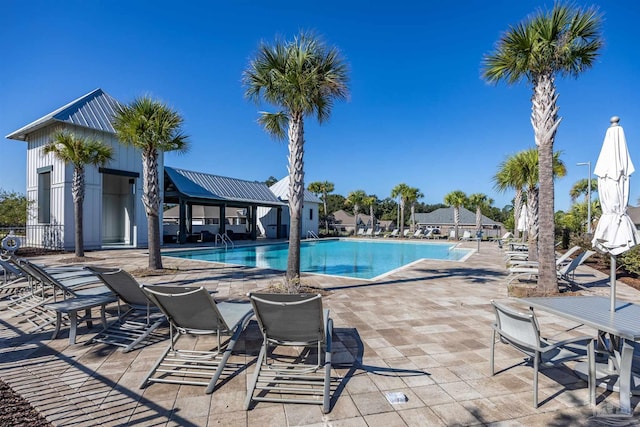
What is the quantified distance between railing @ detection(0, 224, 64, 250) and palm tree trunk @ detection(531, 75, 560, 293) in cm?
1844

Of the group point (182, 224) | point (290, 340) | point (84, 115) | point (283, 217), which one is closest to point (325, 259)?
point (182, 224)

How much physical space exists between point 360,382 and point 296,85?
19.3ft

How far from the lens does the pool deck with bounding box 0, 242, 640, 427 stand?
8.07ft

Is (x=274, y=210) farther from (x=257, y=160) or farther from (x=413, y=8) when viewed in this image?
(x=413, y=8)

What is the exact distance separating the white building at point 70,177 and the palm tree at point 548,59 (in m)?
16.1

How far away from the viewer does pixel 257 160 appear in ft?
91.9

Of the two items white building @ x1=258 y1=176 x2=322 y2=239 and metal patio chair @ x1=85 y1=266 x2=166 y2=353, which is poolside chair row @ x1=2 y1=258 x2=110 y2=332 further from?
white building @ x1=258 y1=176 x2=322 y2=239

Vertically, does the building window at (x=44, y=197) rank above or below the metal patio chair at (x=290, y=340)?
above

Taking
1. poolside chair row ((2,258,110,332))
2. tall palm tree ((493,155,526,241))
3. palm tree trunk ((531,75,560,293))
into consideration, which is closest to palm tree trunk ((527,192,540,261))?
tall palm tree ((493,155,526,241))

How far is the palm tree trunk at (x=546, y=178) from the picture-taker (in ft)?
22.3

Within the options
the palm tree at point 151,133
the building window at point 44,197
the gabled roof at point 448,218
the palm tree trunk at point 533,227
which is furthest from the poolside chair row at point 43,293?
the gabled roof at point 448,218

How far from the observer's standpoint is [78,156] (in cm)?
1165

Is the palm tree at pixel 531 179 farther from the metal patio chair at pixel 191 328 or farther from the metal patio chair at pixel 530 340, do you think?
the metal patio chair at pixel 191 328

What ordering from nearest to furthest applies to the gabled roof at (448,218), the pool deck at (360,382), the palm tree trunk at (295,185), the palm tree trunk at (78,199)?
the pool deck at (360,382) → the palm tree trunk at (295,185) → the palm tree trunk at (78,199) → the gabled roof at (448,218)
